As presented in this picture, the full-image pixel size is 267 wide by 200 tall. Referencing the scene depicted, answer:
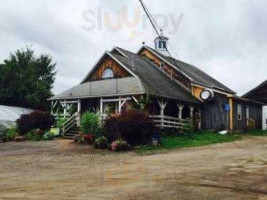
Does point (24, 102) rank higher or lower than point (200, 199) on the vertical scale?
higher

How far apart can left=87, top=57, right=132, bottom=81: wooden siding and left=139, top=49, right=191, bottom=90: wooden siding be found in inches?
213

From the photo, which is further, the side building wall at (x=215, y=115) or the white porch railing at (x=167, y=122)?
the side building wall at (x=215, y=115)

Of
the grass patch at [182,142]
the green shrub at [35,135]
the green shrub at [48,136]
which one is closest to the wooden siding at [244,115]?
the grass patch at [182,142]

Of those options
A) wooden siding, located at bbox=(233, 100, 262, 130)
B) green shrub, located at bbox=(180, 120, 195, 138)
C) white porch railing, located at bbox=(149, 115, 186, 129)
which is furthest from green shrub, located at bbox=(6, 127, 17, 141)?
wooden siding, located at bbox=(233, 100, 262, 130)

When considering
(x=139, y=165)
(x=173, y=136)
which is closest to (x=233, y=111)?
(x=173, y=136)

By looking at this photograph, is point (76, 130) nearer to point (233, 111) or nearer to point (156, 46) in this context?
point (233, 111)

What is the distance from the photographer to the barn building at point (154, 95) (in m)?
26.4

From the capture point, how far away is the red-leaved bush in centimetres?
2020

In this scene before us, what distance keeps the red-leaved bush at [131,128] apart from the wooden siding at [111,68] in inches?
353

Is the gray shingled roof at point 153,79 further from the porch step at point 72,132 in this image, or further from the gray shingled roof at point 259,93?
the gray shingled roof at point 259,93

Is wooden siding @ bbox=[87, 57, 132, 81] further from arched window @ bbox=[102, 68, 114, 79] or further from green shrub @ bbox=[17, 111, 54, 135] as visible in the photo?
green shrub @ bbox=[17, 111, 54, 135]

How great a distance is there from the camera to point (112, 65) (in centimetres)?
3078

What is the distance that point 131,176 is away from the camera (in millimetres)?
11086

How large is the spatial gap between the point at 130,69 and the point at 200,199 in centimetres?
2173
